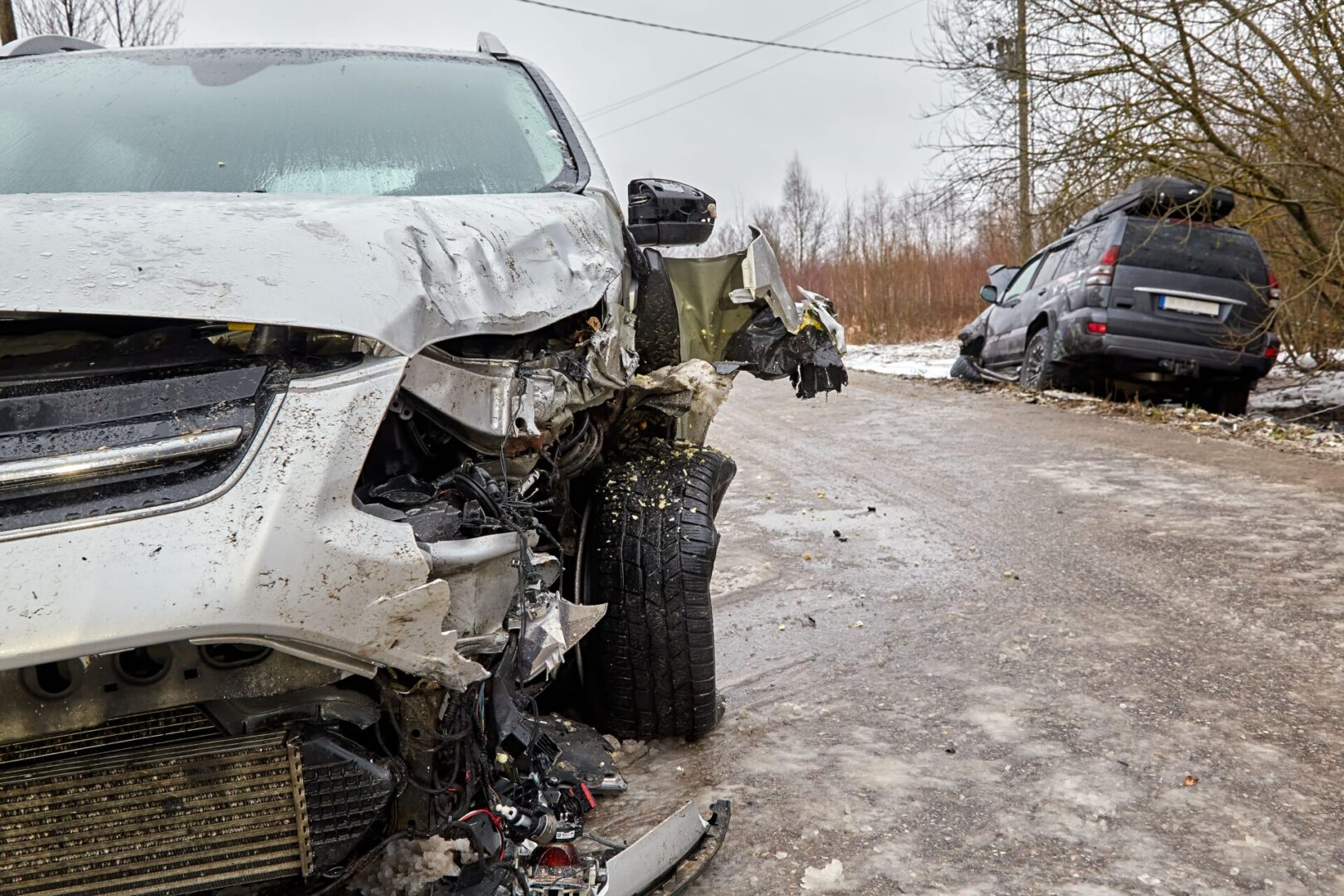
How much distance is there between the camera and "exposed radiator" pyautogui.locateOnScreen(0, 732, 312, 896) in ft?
5.68

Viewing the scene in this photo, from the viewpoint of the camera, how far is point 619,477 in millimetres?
3111

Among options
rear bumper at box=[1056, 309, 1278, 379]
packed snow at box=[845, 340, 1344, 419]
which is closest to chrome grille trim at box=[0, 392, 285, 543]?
rear bumper at box=[1056, 309, 1278, 379]

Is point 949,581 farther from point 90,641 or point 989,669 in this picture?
point 90,641

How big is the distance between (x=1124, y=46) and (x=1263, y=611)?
7060 millimetres

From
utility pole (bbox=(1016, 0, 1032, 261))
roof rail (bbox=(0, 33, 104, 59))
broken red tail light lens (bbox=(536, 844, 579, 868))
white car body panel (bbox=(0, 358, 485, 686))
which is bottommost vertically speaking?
broken red tail light lens (bbox=(536, 844, 579, 868))

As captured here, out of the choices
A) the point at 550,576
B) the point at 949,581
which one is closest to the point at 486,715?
the point at 550,576

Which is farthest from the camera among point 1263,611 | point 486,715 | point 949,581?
point 949,581

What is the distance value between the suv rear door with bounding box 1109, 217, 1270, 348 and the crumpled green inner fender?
6380mm

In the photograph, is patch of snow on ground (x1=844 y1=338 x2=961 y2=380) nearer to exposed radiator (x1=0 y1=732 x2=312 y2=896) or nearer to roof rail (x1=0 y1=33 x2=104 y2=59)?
roof rail (x1=0 y1=33 x2=104 y2=59)

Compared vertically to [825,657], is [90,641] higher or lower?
higher

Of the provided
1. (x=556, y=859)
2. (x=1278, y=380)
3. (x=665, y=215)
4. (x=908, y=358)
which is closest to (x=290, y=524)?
(x=556, y=859)

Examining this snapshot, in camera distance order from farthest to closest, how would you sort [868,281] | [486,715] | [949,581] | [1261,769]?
[868,281]
[949,581]
[1261,769]
[486,715]

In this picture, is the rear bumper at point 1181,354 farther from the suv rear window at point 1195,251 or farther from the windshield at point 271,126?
the windshield at point 271,126

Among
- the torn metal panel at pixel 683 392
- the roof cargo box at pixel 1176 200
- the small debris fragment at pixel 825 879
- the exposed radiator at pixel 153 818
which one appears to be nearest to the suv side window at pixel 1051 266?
the roof cargo box at pixel 1176 200
